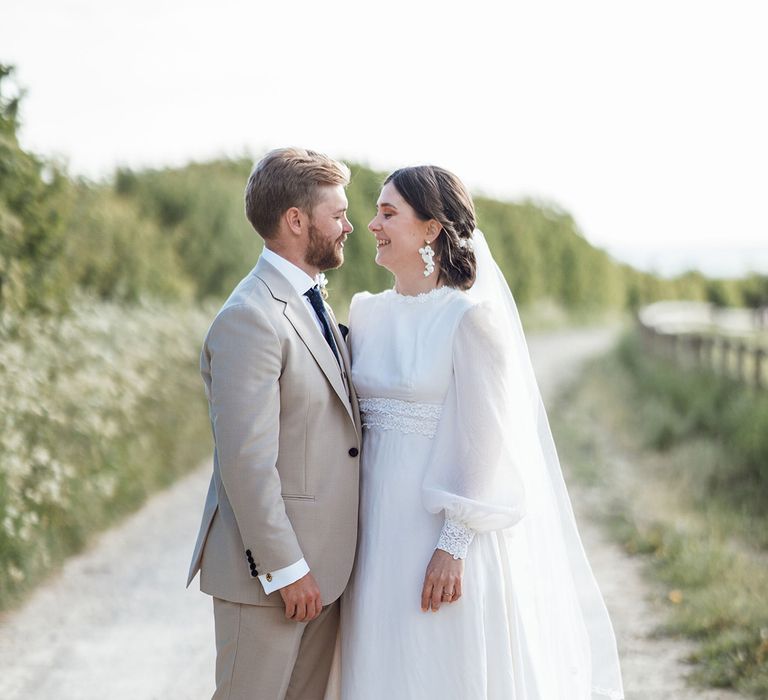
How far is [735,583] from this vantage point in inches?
219

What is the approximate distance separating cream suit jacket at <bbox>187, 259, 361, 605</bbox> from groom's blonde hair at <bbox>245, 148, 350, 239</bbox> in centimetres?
17

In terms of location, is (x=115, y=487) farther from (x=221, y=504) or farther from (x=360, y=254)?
(x=360, y=254)

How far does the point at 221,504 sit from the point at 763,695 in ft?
8.67

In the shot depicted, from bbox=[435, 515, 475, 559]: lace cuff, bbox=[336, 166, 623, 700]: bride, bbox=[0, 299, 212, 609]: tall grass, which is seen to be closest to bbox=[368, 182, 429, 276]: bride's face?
bbox=[336, 166, 623, 700]: bride

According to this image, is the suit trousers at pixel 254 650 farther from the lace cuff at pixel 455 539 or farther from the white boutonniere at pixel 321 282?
the white boutonniere at pixel 321 282

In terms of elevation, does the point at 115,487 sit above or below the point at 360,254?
above

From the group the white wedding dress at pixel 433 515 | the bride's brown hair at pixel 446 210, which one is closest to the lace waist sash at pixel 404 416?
the white wedding dress at pixel 433 515

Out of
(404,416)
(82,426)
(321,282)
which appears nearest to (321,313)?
(321,282)

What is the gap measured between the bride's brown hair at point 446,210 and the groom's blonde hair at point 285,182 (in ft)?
0.80

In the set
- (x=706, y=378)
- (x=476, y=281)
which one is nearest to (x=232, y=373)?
(x=476, y=281)

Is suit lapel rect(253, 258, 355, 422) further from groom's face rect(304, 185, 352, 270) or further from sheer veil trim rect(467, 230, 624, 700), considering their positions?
sheer veil trim rect(467, 230, 624, 700)

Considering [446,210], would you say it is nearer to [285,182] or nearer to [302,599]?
[285,182]

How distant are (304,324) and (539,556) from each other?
3.64 feet

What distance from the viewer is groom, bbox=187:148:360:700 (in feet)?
8.93
